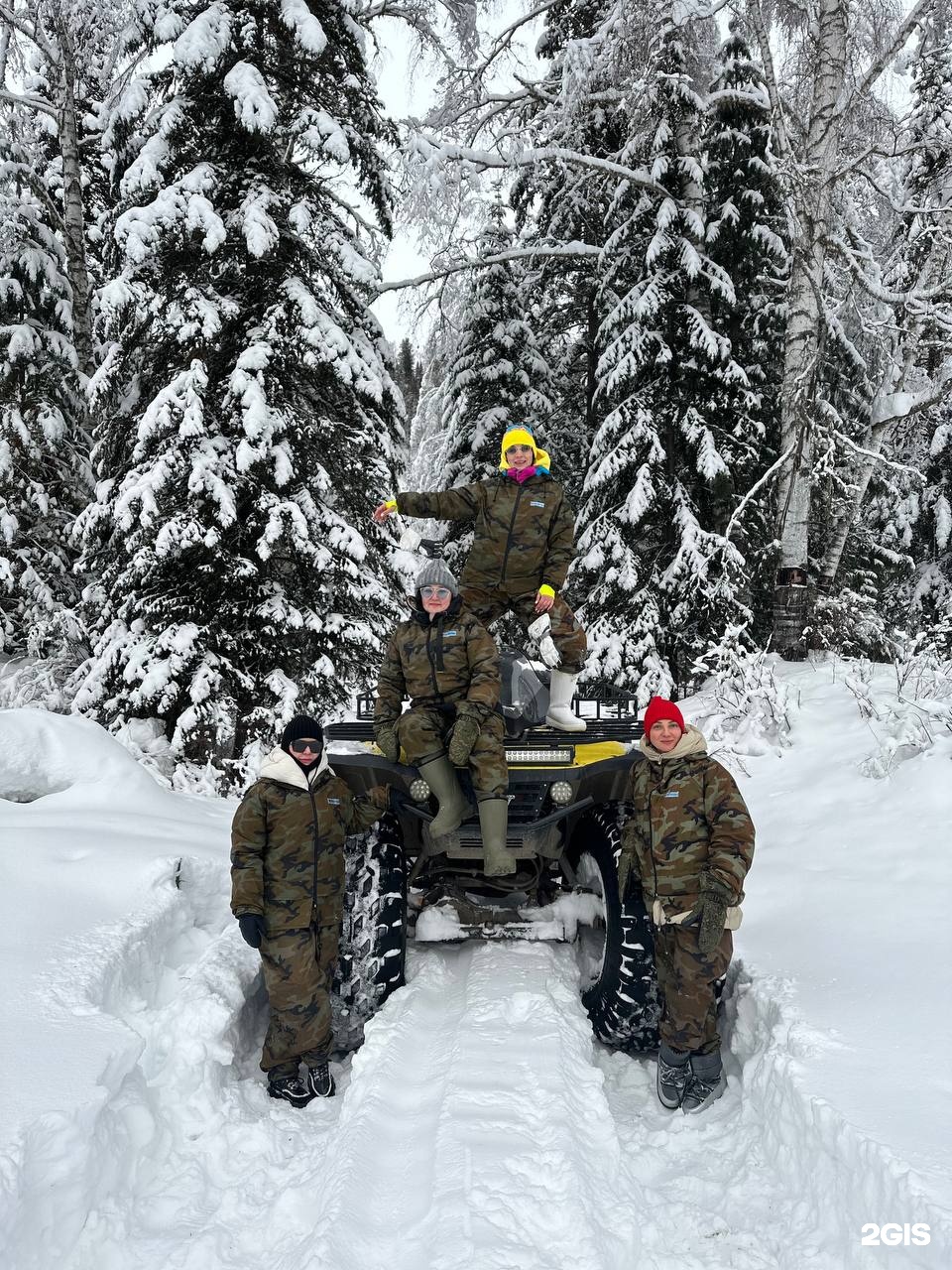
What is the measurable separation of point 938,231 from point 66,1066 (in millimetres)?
12505

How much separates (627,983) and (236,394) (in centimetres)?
682

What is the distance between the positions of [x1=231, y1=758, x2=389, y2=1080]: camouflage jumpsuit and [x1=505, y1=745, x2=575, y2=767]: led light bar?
0.93m

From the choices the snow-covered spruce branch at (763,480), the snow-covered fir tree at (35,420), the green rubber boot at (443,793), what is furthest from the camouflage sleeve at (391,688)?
the snow-covered fir tree at (35,420)

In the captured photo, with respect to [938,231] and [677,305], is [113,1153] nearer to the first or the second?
[677,305]

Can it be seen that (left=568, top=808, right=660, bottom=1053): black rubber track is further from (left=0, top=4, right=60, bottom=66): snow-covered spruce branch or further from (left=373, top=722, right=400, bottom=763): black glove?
(left=0, top=4, right=60, bottom=66): snow-covered spruce branch

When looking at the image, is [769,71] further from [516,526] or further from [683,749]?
[683,749]

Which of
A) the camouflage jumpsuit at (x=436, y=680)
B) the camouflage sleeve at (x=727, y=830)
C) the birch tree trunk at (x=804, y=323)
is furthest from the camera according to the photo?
the birch tree trunk at (x=804, y=323)

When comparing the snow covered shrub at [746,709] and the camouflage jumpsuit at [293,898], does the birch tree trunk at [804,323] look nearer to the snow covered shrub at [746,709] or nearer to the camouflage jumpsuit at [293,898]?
the snow covered shrub at [746,709]

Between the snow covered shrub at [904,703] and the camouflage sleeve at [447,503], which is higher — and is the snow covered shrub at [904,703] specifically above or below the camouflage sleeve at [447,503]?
below

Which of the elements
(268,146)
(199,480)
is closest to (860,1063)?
(199,480)

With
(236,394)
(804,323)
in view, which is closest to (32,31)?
(236,394)

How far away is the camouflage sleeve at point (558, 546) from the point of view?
16.6 feet

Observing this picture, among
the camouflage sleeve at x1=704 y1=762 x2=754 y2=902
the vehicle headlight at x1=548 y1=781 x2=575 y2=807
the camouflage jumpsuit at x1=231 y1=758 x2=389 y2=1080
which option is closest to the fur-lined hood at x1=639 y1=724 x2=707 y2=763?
the camouflage sleeve at x1=704 y1=762 x2=754 y2=902

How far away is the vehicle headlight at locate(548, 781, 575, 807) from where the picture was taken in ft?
13.9
